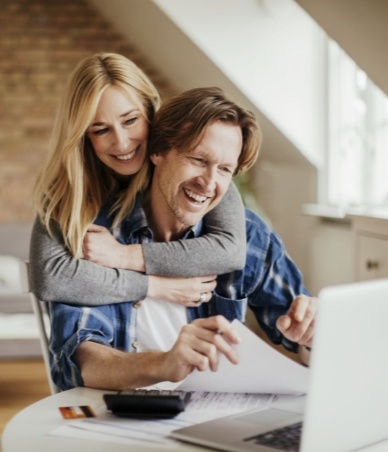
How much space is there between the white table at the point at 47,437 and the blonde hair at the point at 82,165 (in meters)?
0.38

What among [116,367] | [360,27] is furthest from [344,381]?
[360,27]

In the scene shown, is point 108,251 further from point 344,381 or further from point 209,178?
point 344,381

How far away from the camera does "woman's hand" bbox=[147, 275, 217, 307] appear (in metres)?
1.65

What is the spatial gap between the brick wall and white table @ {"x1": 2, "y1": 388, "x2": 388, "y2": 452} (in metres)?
4.74

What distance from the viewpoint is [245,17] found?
14.6ft

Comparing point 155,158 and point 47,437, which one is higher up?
point 155,158

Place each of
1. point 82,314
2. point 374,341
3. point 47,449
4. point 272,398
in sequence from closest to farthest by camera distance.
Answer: point 374,341 < point 47,449 < point 272,398 < point 82,314

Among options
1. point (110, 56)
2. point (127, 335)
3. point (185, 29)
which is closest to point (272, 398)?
point (127, 335)

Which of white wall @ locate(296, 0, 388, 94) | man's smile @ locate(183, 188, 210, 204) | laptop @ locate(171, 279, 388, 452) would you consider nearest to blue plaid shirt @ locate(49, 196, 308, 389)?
man's smile @ locate(183, 188, 210, 204)

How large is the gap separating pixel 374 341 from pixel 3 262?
4252mm

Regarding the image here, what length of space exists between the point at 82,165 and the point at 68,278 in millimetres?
245

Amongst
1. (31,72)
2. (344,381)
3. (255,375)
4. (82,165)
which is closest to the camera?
(344,381)

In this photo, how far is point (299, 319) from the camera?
1.43m

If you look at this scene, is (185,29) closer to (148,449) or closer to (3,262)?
(3,262)
